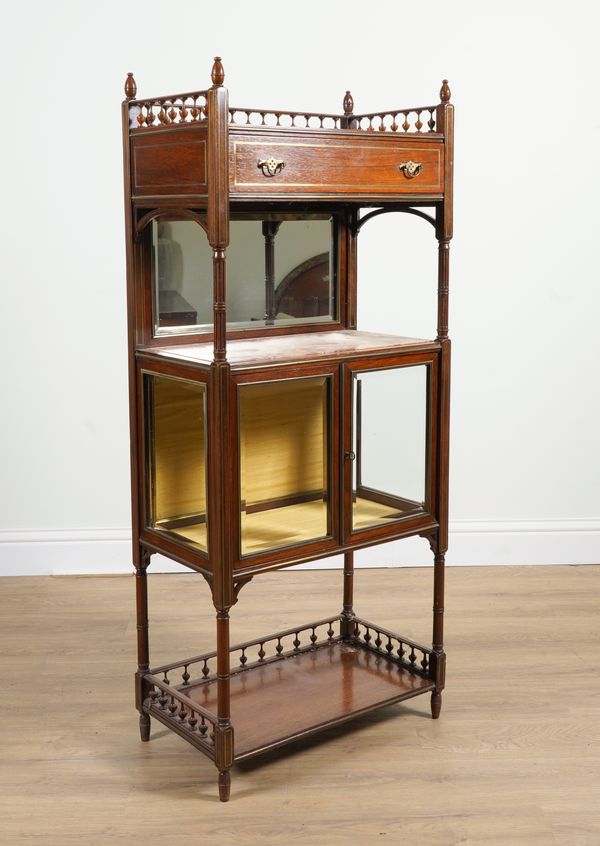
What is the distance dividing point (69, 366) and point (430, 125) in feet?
7.04

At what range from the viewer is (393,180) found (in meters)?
3.25

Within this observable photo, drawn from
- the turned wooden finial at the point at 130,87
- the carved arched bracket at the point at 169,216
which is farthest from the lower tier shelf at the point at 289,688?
the turned wooden finial at the point at 130,87

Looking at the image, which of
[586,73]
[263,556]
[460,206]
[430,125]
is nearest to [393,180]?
[430,125]

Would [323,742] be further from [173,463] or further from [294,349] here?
[294,349]

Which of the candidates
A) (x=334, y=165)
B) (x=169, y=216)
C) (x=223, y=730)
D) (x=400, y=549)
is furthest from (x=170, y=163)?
(x=400, y=549)

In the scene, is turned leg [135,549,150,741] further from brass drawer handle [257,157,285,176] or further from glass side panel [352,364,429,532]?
brass drawer handle [257,157,285,176]

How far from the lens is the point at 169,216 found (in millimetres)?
3242

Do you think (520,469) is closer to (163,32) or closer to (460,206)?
(460,206)

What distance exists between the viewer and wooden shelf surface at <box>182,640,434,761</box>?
3.33 m

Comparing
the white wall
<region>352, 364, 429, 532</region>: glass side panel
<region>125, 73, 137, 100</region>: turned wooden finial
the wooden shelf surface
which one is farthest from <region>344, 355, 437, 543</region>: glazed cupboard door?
the white wall

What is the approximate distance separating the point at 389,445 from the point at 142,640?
0.95 meters

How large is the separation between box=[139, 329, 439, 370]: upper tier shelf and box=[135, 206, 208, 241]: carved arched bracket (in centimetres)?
34

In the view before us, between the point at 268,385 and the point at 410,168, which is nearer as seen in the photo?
the point at 268,385

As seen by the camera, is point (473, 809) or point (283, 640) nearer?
point (473, 809)
